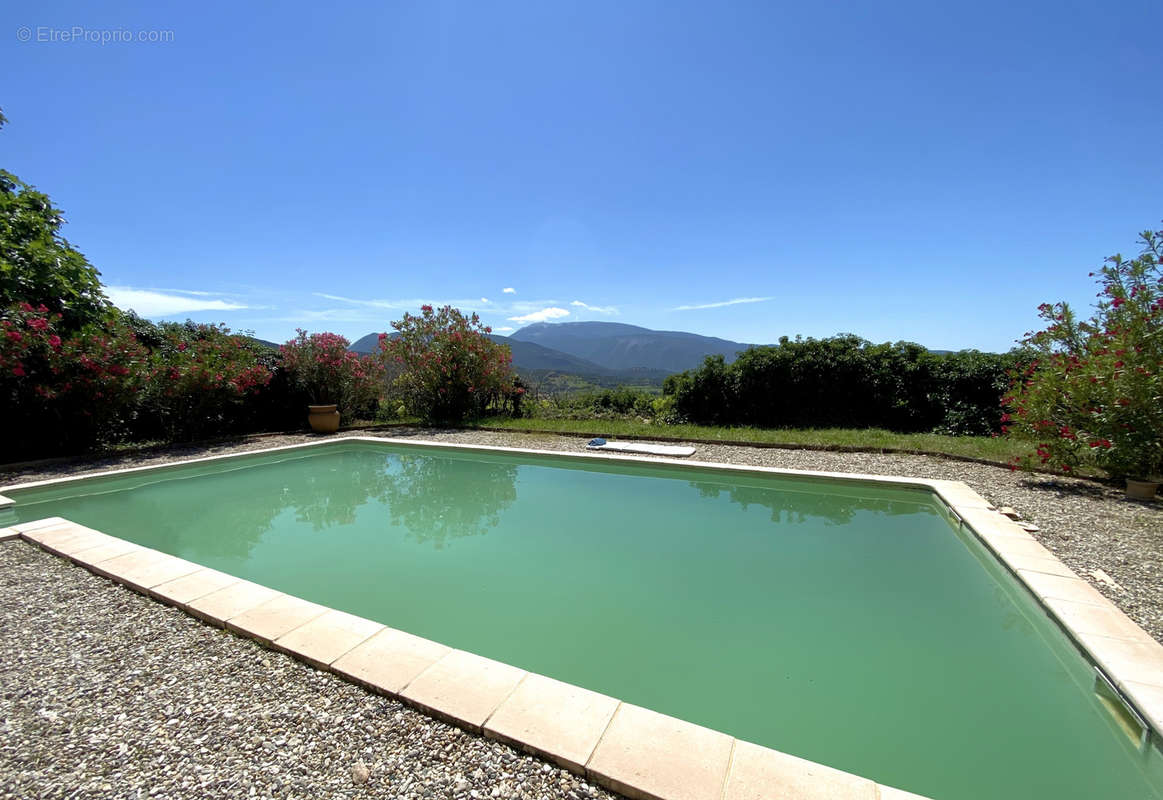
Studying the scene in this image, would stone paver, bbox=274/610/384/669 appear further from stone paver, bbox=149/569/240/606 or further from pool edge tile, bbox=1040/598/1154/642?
pool edge tile, bbox=1040/598/1154/642

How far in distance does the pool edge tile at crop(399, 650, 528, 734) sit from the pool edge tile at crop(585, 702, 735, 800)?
0.52 meters

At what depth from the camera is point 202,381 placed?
8438 mm

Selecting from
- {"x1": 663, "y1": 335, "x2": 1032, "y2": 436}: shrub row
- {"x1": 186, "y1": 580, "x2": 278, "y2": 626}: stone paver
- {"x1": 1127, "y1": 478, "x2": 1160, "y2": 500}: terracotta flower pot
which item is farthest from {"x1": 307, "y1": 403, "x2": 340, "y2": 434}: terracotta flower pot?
{"x1": 1127, "y1": 478, "x2": 1160, "y2": 500}: terracotta flower pot

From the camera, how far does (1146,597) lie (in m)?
2.71

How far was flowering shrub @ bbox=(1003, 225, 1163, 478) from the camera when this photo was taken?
4.54m

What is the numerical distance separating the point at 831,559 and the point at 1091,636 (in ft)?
5.41

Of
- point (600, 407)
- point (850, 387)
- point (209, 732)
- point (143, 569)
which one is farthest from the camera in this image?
point (600, 407)

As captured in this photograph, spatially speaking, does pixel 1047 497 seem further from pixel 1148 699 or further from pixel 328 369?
pixel 328 369

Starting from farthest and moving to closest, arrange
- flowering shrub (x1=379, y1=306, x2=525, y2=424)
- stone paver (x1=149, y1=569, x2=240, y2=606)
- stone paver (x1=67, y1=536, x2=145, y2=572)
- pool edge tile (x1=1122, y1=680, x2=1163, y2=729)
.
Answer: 1. flowering shrub (x1=379, y1=306, x2=525, y2=424)
2. stone paver (x1=67, y1=536, x2=145, y2=572)
3. stone paver (x1=149, y1=569, x2=240, y2=606)
4. pool edge tile (x1=1122, y1=680, x2=1163, y2=729)

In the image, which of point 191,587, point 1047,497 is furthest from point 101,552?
point 1047,497

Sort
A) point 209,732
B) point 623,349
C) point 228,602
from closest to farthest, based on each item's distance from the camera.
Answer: point 209,732 → point 228,602 → point 623,349

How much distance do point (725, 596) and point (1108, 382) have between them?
16.4ft

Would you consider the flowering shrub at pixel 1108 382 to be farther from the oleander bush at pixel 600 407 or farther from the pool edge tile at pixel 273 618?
the pool edge tile at pixel 273 618

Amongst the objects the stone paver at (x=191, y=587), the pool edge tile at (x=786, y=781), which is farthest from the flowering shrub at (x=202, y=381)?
the pool edge tile at (x=786, y=781)
